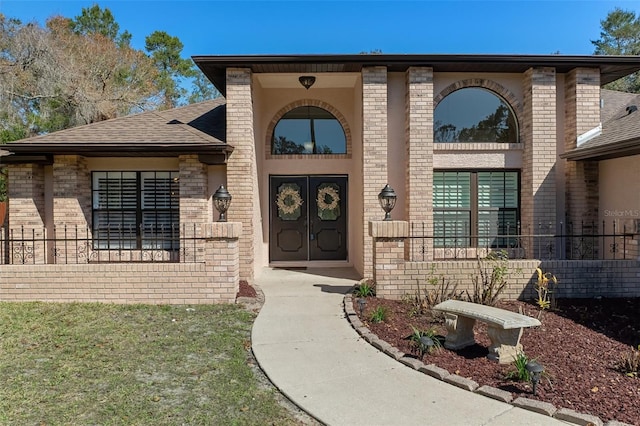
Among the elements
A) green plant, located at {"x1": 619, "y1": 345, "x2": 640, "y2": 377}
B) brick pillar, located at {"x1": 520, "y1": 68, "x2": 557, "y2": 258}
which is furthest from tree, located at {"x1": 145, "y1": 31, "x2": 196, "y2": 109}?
green plant, located at {"x1": 619, "y1": 345, "x2": 640, "y2": 377}

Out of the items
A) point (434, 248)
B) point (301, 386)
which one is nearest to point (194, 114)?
point (434, 248)

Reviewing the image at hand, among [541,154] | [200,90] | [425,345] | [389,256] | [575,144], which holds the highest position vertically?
[200,90]

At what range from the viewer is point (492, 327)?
174 inches

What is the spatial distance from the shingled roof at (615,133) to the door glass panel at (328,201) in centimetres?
530

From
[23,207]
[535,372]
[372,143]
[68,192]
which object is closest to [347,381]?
[535,372]

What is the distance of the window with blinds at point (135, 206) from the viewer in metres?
8.92

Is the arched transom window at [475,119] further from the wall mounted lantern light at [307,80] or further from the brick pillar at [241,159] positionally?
the brick pillar at [241,159]

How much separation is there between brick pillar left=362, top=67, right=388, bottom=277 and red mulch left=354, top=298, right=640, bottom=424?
221cm

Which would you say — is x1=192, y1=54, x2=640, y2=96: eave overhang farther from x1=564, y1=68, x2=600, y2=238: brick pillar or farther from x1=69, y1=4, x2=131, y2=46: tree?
x1=69, y1=4, x2=131, y2=46: tree

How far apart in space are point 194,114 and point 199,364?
305 inches

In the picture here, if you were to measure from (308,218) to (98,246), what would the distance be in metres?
5.00

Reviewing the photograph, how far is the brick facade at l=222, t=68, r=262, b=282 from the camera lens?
8.27 meters

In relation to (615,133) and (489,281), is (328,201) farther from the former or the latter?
(615,133)

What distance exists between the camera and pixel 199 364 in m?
4.38
